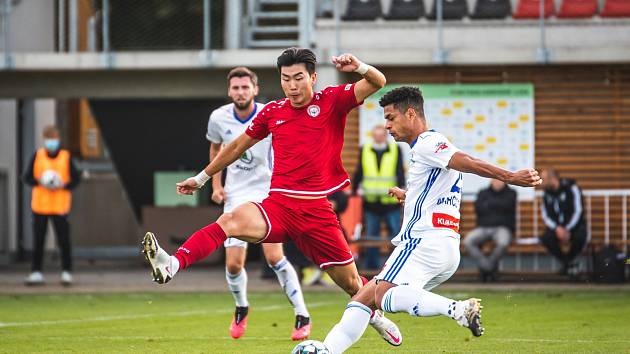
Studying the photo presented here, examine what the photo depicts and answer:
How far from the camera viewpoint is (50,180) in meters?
18.9

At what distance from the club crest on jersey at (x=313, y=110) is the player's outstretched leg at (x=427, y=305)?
1625 millimetres

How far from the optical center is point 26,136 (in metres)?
27.0

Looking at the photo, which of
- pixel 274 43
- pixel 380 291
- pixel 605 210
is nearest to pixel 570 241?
pixel 605 210

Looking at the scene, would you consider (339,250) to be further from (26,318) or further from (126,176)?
(126,176)

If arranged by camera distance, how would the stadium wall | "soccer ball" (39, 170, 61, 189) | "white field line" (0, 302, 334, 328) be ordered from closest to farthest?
"white field line" (0, 302, 334, 328) < "soccer ball" (39, 170, 61, 189) < the stadium wall

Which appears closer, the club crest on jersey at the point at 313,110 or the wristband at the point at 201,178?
the club crest on jersey at the point at 313,110

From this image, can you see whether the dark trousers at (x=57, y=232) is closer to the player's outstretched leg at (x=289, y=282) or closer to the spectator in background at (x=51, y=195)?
the spectator in background at (x=51, y=195)

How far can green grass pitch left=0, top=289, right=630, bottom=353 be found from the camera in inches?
414

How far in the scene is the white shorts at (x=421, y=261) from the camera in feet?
27.2

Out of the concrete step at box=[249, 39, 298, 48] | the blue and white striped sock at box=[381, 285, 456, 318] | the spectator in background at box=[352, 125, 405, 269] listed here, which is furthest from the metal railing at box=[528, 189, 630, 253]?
the blue and white striped sock at box=[381, 285, 456, 318]

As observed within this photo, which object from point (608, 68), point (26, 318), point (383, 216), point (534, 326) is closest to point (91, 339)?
point (26, 318)

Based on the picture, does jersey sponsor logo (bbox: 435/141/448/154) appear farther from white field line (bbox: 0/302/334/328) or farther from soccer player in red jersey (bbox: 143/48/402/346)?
white field line (bbox: 0/302/334/328)

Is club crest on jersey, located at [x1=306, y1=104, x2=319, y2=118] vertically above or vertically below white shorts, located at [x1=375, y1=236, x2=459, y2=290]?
above

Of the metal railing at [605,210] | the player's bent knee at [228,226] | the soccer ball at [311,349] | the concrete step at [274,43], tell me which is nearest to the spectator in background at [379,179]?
the metal railing at [605,210]
